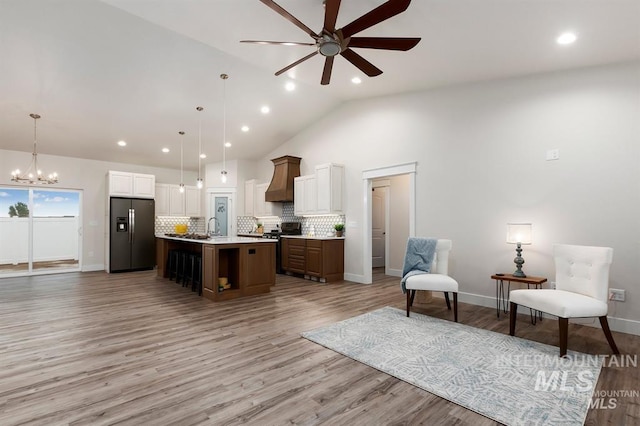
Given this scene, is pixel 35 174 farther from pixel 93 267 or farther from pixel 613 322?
pixel 613 322

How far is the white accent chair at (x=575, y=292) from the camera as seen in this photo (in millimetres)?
2752

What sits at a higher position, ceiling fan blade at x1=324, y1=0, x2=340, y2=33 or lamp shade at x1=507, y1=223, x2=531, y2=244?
ceiling fan blade at x1=324, y1=0, x2=340, y2=33

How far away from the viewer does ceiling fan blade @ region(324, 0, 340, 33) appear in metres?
2.31

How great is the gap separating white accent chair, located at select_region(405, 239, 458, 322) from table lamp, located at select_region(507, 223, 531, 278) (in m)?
0.76

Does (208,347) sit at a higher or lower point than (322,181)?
lower

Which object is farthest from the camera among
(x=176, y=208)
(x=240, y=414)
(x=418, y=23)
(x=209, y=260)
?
(x=176, y=208)

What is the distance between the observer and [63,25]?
151 inches

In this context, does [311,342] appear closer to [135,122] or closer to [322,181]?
[322,181]

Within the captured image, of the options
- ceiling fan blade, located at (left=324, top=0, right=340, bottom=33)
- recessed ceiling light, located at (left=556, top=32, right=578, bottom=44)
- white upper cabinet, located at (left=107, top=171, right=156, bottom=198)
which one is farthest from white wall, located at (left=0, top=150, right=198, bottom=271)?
recessed ceiling light, located at (left=556, top=32, right=578, bottom=44)

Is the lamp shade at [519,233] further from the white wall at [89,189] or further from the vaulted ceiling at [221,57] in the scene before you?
the white wall at [89,189]

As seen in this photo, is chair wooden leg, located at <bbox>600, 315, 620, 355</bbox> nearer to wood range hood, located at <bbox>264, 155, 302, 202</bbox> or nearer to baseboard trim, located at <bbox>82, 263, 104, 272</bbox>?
wood range hood, located at <bbox>264, 155, 302, 202</bbox>

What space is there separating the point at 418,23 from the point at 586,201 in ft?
9.50

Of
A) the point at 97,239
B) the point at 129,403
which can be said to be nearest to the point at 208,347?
the point at 129,403

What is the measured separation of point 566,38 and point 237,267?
510cm
